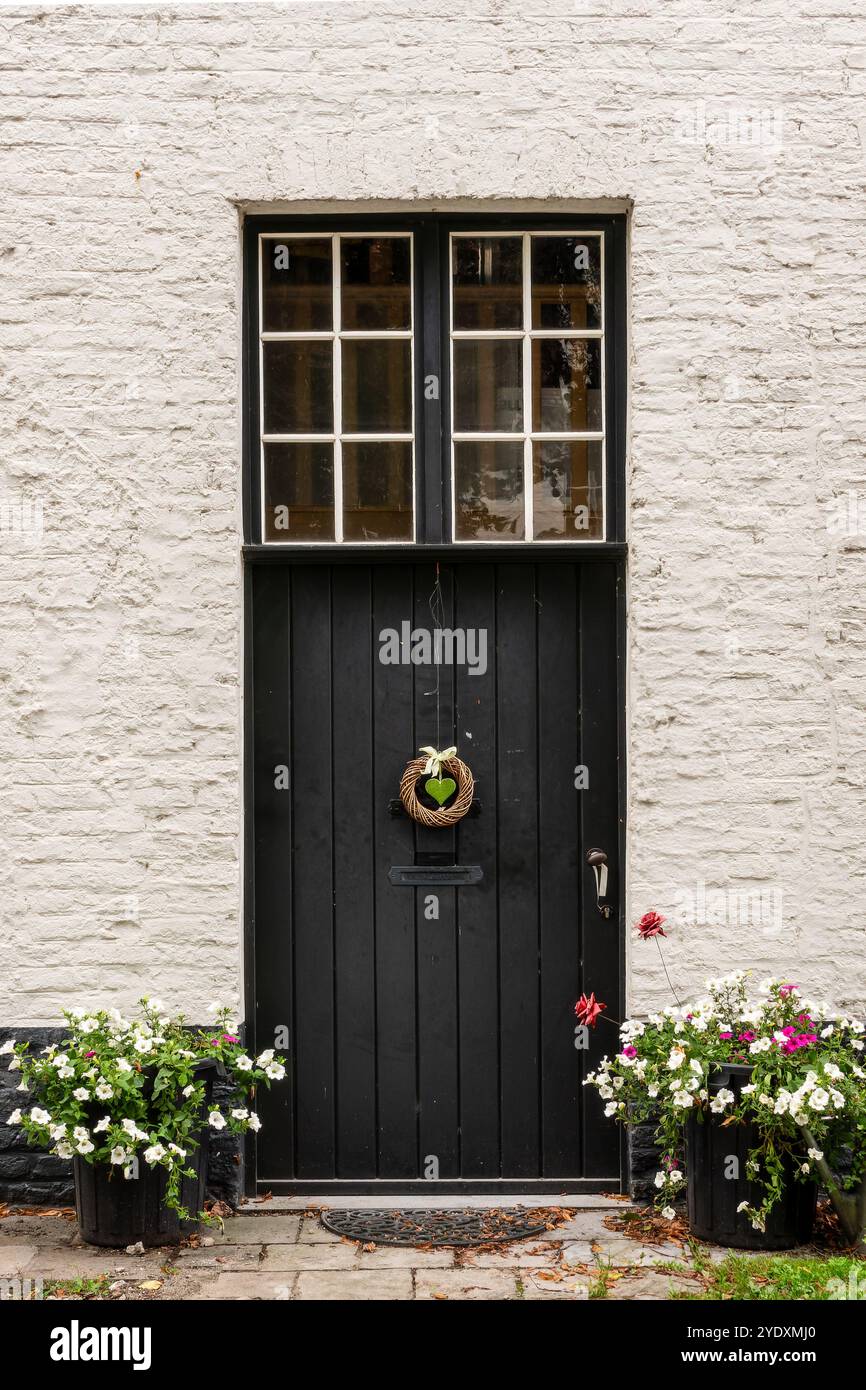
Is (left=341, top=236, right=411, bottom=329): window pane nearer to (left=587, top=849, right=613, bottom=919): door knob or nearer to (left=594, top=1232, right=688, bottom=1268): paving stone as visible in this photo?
(left=587, top=849, right=613, bottom=919): door knob

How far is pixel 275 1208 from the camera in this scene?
5086 mm

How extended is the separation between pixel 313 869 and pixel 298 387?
1794mm

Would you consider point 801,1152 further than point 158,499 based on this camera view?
No

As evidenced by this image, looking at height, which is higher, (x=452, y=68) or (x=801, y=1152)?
(x=452, y=68)

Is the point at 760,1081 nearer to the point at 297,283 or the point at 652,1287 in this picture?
the point at 652,1287

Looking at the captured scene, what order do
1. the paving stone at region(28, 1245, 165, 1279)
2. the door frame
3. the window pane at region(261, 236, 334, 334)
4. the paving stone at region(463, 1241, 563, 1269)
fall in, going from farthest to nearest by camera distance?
the window pane at region(261, 236, 334, 334) → the door frame → the paving stone at region(463, 1241, 563, 1269) → the paving stone at region(28, 1245, 165, 1279)

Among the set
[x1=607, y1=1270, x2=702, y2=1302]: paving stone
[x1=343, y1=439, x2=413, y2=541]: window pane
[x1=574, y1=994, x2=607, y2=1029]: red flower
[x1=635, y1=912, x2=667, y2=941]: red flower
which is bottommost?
[x1=607, y1=1270, x2=702, y2=1302]: paving stone

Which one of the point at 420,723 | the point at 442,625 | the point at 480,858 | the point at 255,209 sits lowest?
the point at 480,858

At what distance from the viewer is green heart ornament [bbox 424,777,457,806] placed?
515 cm

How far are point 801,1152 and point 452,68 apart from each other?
Result: 12.8ft

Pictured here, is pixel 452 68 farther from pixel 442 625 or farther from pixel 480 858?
pixel 480 858

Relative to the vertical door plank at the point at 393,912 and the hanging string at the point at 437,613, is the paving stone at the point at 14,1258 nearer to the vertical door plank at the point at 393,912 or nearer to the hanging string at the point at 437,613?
the vertical door plank at the point at 393,912

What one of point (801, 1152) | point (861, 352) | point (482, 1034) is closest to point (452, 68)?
point (861, 352)

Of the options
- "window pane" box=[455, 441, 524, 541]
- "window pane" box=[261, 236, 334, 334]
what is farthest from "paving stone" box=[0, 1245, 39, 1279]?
"window pane" box=[261, 236, 334, 334]
